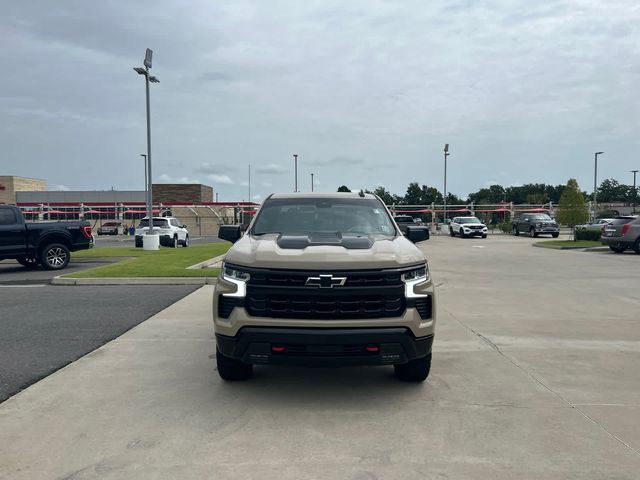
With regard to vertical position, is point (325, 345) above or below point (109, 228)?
above

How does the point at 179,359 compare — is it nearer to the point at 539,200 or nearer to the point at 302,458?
the point at 302,458

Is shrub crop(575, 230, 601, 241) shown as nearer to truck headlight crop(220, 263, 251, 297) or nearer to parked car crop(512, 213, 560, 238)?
parked car crop(512, 213, 560, 238)

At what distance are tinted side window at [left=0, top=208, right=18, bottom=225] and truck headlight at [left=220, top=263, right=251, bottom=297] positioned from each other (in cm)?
1270

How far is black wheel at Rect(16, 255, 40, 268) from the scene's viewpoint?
15336mm

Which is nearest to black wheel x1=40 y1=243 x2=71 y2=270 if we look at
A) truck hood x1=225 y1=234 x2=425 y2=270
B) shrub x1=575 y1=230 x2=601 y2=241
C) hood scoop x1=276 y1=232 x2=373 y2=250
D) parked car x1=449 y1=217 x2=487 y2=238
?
hood scoop x1=276 y1=232 x2=373 y2=250

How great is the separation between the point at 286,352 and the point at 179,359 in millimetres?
2211

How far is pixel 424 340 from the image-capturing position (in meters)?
4.51

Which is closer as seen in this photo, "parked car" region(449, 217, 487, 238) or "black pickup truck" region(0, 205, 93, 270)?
"black pickup truck" region(0, 205, 93, 270)

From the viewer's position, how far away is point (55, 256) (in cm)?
1553

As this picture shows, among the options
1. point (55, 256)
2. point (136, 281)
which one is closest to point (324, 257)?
point (136, 281)

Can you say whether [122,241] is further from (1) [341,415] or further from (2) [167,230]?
(1) [341,415]

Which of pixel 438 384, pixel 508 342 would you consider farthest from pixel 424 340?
pixel 508 342

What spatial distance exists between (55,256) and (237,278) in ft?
42.9

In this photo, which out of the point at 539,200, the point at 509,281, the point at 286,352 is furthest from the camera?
the point at 539,200
